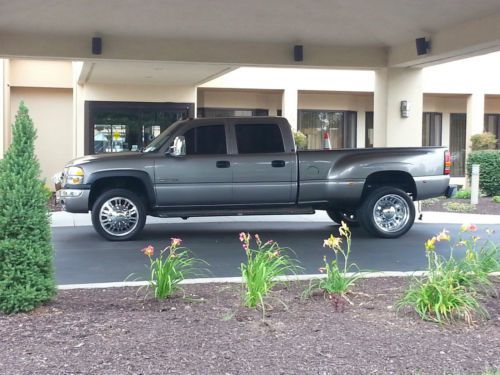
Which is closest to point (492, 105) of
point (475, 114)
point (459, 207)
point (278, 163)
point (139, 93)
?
point (475, 114)

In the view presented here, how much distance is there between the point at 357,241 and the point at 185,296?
18.4 ft

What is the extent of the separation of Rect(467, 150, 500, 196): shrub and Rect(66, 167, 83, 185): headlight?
12.6m

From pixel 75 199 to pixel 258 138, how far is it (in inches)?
130

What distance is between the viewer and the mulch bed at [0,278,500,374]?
5012 mm

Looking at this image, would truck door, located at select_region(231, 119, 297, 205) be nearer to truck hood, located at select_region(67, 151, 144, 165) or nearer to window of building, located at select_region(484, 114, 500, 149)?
truck hood, located at select_region(67, 151, 144, 165)

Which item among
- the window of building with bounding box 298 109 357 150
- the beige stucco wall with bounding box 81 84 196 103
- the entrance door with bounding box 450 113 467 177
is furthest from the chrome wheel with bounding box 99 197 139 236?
the entrance door with bounding box 450 113 467 177

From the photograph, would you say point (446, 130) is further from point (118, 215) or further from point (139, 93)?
point (118, 215)

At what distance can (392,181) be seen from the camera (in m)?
12.3

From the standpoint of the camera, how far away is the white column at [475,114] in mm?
Result: 24297

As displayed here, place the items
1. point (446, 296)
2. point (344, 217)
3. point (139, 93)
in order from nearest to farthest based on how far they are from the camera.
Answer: point (446, 296) → point (344, 217) → point (139, 93)

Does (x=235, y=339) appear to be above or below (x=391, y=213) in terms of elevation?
below

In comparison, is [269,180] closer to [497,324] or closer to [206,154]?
[206,154]

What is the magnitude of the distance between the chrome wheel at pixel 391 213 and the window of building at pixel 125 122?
33.7ft

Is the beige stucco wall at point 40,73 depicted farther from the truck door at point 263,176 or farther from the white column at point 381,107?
the truck door at point 263,176
